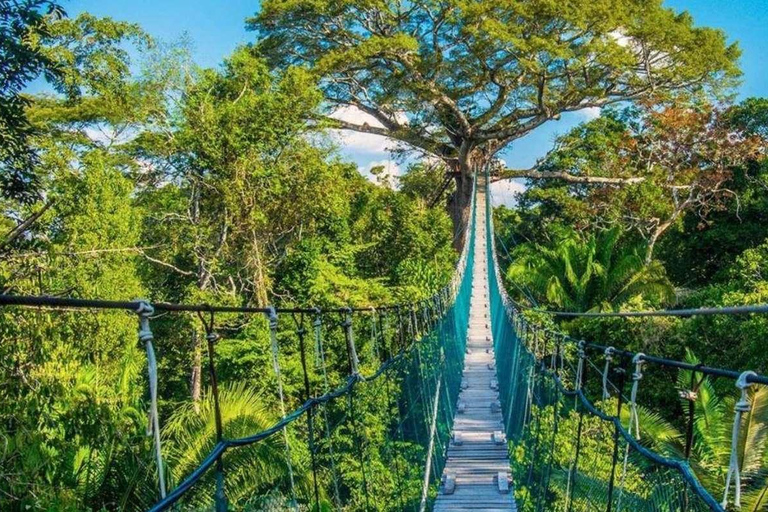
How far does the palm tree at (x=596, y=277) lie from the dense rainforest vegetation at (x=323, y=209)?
0.03m

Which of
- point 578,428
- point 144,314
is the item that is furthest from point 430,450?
point 144,314

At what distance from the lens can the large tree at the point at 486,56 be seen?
11031 millimetres

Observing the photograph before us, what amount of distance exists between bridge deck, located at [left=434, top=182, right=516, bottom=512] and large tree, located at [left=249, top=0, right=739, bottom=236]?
17.0 feet

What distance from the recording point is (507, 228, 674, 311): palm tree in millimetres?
Answer: 8602

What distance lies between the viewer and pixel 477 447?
4.69 metres

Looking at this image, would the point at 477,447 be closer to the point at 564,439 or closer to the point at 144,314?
the point at 564,439

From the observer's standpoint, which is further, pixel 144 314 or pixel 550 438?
pixel 550 438

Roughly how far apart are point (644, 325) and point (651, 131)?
4.93 meters

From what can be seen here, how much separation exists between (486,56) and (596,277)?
Result: 433 centimetres

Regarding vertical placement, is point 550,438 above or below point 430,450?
below

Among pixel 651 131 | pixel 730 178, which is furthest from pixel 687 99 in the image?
pixel 730 178

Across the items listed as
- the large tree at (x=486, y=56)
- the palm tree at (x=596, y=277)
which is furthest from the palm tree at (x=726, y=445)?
the large tree at (x=486, y=56)

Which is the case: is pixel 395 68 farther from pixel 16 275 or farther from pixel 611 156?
pixel 16 275

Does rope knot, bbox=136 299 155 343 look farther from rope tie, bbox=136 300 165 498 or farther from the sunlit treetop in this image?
the sunlit treetop
